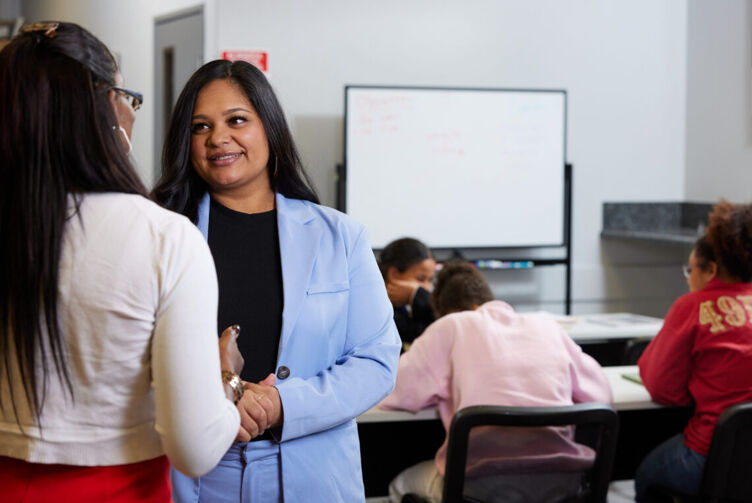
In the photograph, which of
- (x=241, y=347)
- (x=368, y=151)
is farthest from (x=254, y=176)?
(x=368, y=151)

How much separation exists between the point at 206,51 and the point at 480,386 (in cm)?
344

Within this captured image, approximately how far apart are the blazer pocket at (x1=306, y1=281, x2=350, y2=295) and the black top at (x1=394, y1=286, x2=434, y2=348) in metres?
1.81

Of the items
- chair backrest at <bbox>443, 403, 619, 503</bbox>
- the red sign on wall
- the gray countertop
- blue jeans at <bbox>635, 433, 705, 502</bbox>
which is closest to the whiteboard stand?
→ the gray countertop

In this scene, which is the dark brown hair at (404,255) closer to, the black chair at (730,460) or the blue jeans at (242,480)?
the black chair at (730,460)

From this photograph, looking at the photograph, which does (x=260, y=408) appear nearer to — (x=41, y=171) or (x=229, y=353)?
(x=229, y=353)

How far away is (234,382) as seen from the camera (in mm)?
1191

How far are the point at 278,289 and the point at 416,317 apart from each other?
6.10 feet

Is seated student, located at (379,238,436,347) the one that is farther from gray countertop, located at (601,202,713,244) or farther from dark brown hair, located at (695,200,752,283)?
gray countertop, located at (601,202,713,244)

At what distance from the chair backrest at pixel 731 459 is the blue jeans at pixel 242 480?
4.36 ft

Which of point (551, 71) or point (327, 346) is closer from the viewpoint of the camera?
point (327, 346)

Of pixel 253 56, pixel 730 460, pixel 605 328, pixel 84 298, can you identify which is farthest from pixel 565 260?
pixel 84 298

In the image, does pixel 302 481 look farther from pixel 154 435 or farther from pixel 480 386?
pixel 480 386

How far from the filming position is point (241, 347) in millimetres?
1415

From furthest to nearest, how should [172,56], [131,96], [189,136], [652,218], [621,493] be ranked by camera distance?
[652,218], [172,56], [621,493], [189,136], [131,96]
